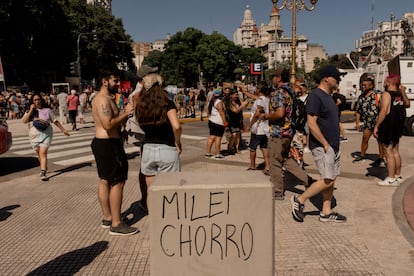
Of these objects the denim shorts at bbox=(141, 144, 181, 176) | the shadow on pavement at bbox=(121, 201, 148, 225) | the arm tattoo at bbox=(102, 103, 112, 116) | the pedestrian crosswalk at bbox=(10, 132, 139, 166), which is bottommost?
the shadow on pavement at bbox=(121, 201, 148, 225)

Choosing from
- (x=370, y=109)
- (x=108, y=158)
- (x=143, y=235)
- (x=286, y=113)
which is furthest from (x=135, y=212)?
(x=370, y=109)

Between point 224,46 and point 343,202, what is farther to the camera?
point 224,46

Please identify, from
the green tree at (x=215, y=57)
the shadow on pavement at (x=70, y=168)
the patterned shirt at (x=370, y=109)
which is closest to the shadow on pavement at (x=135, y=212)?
the shadow on pavement at (x=70, y=168)

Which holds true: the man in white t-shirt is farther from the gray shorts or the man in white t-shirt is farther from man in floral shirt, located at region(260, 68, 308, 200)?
the gray shorts

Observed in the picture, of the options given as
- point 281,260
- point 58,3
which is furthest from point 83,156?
point 58,3

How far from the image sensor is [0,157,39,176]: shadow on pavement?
27.0 ft

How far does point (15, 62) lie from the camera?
4016 cm

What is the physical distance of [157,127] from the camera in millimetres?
4117

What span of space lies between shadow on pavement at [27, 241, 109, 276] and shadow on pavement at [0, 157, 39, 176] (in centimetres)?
484

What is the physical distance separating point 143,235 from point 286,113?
2.39 metres

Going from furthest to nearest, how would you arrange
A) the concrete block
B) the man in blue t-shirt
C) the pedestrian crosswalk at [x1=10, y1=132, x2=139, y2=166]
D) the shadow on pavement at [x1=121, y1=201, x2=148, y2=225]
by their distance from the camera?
1. the pedestrian crosswalk at [x1=10, y1=132, x2=139, y2=166]
2. the shadow on pavement at [x1=121, y1=201, x2=148, y2=225]
3. the man in blue t-shirt
4. the concrete block

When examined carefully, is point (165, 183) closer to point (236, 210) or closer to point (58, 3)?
point (236, 210)

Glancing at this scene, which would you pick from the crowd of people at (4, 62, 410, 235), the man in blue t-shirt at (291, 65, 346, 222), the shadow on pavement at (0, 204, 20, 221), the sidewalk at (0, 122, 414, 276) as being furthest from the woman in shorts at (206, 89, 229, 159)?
the shadow on pavement at (0, 204, 20, 221)

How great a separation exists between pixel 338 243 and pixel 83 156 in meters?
7.13
